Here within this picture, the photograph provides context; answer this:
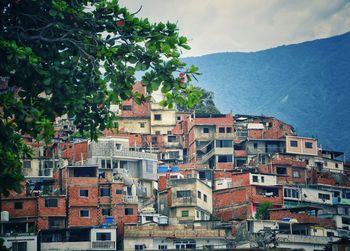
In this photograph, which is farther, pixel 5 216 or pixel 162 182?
pixel 162 182

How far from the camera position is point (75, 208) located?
2159 inches

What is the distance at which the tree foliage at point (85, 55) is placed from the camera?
550 inches

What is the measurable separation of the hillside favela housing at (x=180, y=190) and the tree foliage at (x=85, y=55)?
3387 cm

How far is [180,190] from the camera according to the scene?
2372 inches

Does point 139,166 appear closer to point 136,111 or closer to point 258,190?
point 258,190

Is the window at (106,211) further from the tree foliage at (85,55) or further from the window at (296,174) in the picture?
the tree foliage at (85,55)

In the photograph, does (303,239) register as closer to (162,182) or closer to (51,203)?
(162,182)

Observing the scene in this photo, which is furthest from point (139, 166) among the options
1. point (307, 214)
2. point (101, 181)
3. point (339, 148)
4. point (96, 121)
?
point (339, 148)

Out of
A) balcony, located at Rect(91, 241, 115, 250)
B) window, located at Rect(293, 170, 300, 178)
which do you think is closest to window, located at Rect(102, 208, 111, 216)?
balcony, located at Rect(91, 241, 115, 250)

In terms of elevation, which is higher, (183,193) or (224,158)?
(224,158)

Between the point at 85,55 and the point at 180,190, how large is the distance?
4655cm

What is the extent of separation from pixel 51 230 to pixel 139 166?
1785 cm

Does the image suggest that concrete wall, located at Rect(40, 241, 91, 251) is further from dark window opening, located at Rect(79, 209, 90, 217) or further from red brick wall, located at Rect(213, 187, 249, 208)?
red brick wall, located at Rect(213, 187, 249, 208)

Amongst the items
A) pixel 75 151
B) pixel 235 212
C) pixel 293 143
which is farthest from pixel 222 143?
pixel 75 151
